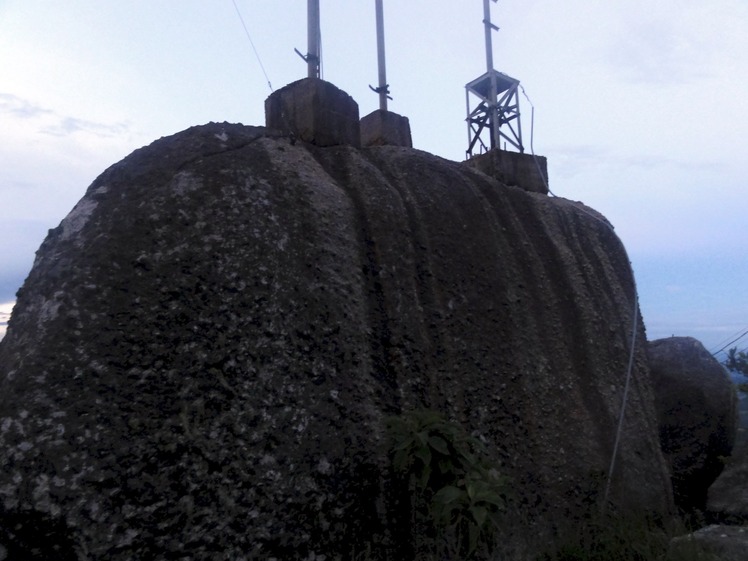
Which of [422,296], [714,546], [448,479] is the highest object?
[422,296]

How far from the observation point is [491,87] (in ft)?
39.9

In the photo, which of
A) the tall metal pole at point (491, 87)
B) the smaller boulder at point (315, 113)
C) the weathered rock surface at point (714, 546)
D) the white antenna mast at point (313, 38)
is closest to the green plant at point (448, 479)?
the weathered rock surface at point (714, 546)

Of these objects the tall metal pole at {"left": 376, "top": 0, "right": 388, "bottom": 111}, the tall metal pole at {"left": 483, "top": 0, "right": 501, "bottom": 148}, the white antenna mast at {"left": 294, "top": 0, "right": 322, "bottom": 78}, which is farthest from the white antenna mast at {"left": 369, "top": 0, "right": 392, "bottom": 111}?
the tall metal pole at {"left": 483, "top": 0, "right": 501, "bottom": 148}

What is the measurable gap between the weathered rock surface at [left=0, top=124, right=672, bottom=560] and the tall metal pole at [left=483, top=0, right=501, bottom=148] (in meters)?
8.02

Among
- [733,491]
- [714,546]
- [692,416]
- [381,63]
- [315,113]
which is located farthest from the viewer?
[381,63]

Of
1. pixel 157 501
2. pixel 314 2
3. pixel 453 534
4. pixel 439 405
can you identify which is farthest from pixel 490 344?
pixel 314 2

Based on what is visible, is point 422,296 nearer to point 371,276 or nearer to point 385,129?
point 371,276

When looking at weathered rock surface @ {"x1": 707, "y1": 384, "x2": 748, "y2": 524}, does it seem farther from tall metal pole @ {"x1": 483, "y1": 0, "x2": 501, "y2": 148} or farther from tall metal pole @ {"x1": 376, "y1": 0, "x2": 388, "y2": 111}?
tall metal pole @ {"x1": 483, "y1": 0, "x2": 501, "y2": 148}

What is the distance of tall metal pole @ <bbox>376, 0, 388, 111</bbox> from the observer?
24.1 feet

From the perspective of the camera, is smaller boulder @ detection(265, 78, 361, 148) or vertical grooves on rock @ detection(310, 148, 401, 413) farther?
smaller boulder @ detection(265, 78, 361, 148)

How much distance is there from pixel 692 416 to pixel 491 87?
320 inches

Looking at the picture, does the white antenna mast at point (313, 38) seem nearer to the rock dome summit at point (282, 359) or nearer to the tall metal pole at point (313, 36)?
the tall metal pole at point (313, 36)

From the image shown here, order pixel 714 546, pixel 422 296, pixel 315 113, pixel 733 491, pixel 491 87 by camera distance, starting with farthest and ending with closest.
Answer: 1. pixel 491 87
2. pixel 733 491
3. pixel 315 113
4. pixel 422 296
5. pixel 714 546

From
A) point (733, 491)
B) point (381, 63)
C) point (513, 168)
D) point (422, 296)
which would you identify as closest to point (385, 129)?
point (513, 168)
